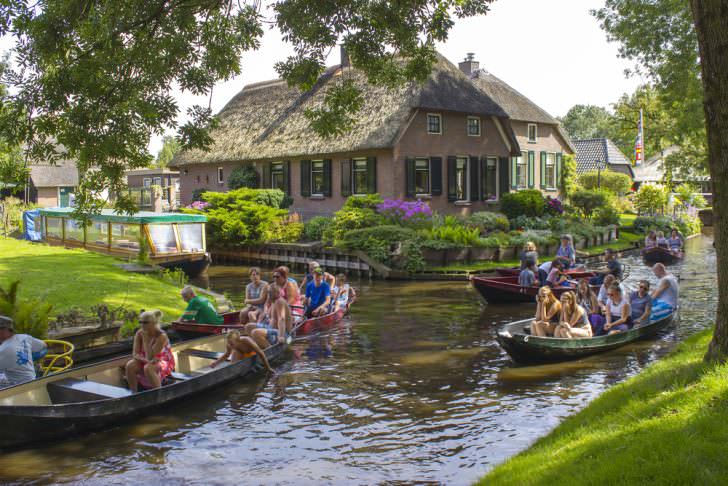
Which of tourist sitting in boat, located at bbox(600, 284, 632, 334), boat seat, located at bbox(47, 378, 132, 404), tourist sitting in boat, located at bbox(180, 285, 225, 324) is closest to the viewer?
boat seat, located at bbox(47, 378, 132, 404)

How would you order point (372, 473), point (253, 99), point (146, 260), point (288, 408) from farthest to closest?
point (253, 99), point (146, 260), point (288, 408), point (372, 473)

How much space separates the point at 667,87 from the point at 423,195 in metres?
10.3

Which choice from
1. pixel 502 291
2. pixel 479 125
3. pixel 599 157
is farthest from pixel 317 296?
pixel 599 157

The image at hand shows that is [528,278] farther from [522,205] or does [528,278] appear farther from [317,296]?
[522,205]

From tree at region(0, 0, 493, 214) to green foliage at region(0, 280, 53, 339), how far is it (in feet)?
8.37

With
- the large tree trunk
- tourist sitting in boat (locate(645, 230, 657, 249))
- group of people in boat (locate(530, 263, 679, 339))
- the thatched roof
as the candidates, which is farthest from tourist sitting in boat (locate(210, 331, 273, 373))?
tourist sitting in boat (locate(645, 230, 657, 249))

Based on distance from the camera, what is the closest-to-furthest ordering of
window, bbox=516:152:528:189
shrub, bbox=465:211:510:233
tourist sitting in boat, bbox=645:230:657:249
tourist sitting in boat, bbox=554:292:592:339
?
tourist sitting in boat, bbox=554:292:592:339 < shrub, bbox=465:211:510:233 < tourist sitting in boat, bbox=645:230:657:249 < window, bbox=516:152:528:189

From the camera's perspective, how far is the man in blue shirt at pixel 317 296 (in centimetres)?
1572

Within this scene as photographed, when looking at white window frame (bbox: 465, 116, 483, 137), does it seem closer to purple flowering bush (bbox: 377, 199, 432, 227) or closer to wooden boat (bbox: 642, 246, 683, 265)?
purple flowering bush (bbox: 377, 199, 432, 227)

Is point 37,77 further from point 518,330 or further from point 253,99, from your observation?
point 253,99

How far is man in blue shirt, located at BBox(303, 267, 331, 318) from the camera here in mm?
15719

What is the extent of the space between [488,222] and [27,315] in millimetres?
19977

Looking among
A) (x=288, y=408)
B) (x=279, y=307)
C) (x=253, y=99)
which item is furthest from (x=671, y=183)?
(x=288, y=408)

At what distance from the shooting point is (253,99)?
40031 mm
